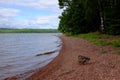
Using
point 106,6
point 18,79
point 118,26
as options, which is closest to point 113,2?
point 106,6

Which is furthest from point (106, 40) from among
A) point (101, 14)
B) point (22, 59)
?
point (22, 59)

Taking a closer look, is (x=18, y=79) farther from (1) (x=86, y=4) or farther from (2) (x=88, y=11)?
(2) (x=88, y=11)

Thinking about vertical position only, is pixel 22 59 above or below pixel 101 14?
below

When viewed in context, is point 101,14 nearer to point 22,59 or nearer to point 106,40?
point 106,40

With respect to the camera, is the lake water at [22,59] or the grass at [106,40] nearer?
the lake water at [22,59]

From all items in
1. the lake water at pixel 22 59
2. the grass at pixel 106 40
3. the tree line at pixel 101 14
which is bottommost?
the lake water at pixel 22 59

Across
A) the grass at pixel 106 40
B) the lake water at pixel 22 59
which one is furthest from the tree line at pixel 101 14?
the lake water at pixel 22 59

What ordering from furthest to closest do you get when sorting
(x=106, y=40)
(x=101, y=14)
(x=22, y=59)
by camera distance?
1. (x=101, y=14)
2. (x=106, y=40)
3. (x=22, y=59)

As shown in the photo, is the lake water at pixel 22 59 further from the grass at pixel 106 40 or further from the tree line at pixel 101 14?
the tree line at pixel 101 14

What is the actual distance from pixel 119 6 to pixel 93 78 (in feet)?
80.9

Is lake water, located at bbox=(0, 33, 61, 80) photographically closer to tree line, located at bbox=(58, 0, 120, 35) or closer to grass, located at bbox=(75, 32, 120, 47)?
grass, located at bbox=(75, 32, 120, 47)

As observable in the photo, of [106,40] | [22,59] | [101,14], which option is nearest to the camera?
[22,59]

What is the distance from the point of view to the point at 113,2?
3453cm

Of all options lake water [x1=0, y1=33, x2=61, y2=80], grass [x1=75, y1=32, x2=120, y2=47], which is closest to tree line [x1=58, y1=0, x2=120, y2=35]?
grass [x1=75, y1=32, x2=120, y2=47]
